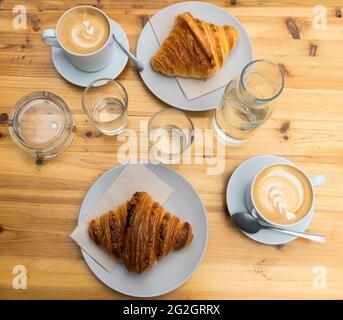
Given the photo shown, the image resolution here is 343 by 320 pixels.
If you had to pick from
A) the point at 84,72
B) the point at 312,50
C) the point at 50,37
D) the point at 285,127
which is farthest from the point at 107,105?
the point at 312,50

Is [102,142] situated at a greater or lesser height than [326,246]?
greater

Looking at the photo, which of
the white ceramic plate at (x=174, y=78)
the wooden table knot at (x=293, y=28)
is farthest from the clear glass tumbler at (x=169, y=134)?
the wooden table knot at (x=293, y=28)

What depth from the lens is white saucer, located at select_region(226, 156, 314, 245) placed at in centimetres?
90

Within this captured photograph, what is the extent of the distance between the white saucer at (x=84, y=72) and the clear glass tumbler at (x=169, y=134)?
0.16 meters

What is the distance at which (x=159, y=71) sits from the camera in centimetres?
97

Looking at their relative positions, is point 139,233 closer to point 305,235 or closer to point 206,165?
point 206,165

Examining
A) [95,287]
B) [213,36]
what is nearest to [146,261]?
[95,287]

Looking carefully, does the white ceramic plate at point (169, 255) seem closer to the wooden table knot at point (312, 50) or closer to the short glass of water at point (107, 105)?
the short glass of water at point (107, 105)

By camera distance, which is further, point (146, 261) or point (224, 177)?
point (224, 177)

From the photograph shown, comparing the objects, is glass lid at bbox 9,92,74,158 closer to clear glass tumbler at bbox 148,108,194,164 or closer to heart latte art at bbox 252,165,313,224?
clear glass tumbler at bbox 148,108,194,164

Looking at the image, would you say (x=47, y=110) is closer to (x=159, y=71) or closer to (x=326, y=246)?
(x=159, y=71)

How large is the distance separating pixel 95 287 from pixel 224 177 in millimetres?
391

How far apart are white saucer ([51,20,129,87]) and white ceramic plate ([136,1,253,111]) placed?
0.05 m
